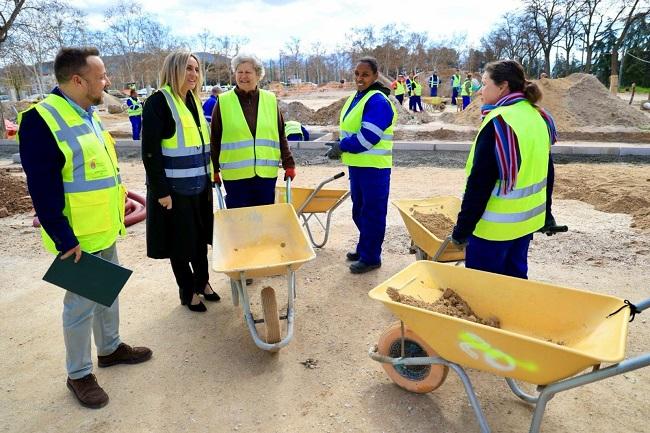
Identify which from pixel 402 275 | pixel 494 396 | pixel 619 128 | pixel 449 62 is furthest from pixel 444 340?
pixel 449 62

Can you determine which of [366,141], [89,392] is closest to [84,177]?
[89,392]

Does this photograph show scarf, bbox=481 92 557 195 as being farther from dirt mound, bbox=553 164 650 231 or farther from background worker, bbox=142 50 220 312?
dirt mound, bbox=553 164 650 231

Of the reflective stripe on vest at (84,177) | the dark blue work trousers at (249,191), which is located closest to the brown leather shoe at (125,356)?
the reflective stripe on vest at (84,177)

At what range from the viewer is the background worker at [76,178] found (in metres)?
2.21

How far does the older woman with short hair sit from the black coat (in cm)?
31

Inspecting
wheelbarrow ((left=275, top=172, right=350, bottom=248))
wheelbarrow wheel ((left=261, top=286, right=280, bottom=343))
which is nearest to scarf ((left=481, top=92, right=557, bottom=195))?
wheelbarrow wheel ((left=261, top=286, right=280, bottom=343))

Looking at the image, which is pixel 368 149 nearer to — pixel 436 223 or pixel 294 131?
pixel 436 223

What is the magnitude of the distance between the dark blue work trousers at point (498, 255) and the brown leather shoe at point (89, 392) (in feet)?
7.30

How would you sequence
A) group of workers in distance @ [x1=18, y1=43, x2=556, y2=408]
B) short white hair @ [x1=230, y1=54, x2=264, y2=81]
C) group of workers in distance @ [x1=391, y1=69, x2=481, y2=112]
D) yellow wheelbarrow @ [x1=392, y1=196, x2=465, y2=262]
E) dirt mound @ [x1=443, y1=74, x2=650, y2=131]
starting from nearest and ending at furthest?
group of workers in distance @ [x1=18, y1=43, x2=556, y2=408] < yellow wheelbarrow @ [x1=392, y1=196, x2=465, y2=262] < short white hair @ [x1=230, y1=54, x2=264, y2=81] < dirt mound @ [x1=443, y1=74, x2=650, y2=131] < group of workers in distance @ [x1=391, y1=69, x2=481, y2=112]

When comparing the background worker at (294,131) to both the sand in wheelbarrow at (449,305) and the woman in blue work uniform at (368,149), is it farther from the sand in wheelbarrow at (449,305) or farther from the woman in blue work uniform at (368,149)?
the sand in wheelbarrow at (449,305)

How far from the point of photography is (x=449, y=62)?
50750 millimetres

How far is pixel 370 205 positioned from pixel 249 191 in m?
1.07

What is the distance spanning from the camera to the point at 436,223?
379cm

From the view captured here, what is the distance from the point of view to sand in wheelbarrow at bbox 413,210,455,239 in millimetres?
3686
